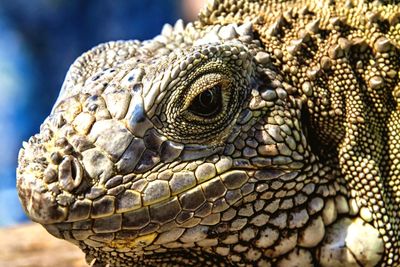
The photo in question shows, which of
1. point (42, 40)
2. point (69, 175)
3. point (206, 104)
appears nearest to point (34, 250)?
point (69, 175)

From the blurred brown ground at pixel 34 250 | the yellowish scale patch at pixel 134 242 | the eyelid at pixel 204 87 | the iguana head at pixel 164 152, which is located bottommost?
the blurred brown ground at pixel 34 250

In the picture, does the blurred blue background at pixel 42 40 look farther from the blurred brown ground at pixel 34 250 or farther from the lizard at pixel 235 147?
the lizard at pixel 235 147

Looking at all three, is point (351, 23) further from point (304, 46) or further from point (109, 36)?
point (109, 36)

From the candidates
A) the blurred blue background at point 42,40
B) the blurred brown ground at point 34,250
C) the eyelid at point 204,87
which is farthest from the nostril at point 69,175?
the blurred blue background at point 42,40

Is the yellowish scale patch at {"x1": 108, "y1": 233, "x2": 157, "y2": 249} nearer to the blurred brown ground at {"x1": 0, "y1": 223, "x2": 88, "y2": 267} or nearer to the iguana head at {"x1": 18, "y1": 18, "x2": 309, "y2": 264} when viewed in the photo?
the iguana head at {"x1": 18, "y1": 18, "x2": 309, "y2": 264}

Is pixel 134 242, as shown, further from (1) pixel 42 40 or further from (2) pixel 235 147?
(1) pixel 42 40

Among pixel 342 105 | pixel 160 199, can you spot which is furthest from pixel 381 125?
pixel 160 199

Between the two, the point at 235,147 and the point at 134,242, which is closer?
the point at 134,242
